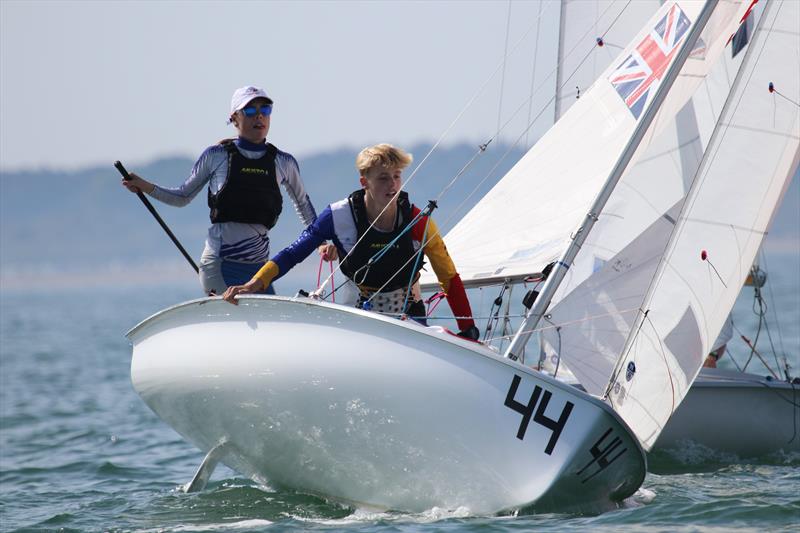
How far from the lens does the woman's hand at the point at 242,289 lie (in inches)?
208

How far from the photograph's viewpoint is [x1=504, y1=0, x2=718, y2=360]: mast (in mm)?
5301

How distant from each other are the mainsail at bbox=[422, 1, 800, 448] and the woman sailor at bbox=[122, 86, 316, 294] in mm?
1465

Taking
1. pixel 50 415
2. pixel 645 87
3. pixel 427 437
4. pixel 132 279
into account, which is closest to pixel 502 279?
pixel 645 87

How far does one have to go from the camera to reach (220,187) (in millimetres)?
5926

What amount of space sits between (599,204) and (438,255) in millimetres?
749

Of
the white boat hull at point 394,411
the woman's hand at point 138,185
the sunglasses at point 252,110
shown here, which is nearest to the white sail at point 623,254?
the white boat hull at point 394,411

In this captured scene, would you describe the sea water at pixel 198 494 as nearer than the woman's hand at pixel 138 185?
Yes

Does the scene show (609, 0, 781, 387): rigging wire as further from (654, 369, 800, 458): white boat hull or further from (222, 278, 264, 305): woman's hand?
(654, 369, 800, 458): white boat hull

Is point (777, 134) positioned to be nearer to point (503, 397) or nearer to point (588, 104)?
point (588, 104)

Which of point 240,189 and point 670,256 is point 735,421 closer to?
point 670,256

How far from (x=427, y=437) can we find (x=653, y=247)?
2.03m

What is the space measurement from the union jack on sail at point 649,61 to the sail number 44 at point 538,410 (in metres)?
2.19

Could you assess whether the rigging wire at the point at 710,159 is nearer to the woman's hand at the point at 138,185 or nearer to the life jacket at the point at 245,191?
the life jacket at the point at 245,191

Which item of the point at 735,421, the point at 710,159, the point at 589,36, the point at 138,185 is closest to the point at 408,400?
the point at 138,185
